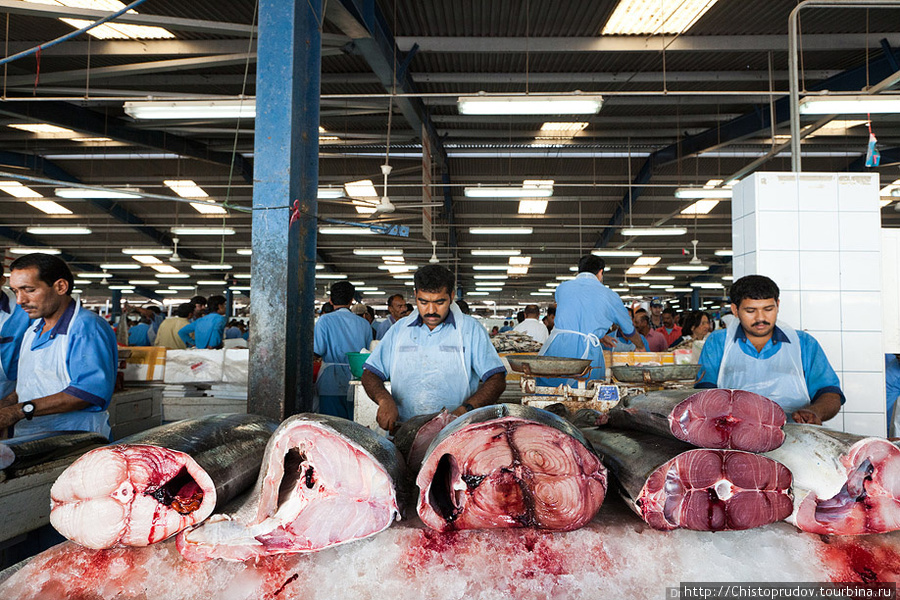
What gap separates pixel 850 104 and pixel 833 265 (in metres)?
3.70

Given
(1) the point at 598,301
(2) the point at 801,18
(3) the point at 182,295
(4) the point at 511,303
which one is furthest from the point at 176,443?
(3) the point at 182,295

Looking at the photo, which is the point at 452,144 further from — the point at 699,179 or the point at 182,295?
the point at 182,295

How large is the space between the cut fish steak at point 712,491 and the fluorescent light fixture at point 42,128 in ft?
39.3

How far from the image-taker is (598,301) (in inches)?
212

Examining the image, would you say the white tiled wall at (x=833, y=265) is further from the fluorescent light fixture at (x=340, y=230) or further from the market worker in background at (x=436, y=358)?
the fluorescent light fixture at (x=340, y=230)

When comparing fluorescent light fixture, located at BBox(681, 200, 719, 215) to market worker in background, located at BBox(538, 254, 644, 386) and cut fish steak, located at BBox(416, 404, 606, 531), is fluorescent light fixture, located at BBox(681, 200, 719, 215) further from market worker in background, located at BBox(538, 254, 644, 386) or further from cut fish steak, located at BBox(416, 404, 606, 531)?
cut fish steak, located at BBox(416, 404, 606, 531)

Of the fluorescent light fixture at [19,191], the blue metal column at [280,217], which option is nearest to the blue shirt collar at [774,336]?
the blue metal column at [280,217]

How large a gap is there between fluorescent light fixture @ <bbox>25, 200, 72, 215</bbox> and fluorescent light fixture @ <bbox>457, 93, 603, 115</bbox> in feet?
47.3

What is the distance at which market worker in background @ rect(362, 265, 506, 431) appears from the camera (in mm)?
3201

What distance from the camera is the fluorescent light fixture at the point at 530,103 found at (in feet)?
21.2

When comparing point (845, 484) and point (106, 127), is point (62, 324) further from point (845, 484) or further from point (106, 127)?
point (106, 127)

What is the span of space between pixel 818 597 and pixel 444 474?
3.44 ft

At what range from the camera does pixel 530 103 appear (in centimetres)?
654

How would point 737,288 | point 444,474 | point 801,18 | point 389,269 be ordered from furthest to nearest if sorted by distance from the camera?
point 389,269, point 801,18, point 737,288, point 444,474
